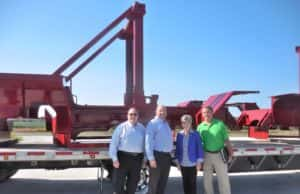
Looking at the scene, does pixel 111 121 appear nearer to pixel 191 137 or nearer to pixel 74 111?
pixel 74 111

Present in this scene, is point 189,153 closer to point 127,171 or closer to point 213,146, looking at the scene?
point 213,146

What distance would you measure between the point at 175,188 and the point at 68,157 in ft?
7.81

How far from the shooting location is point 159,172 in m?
5.89

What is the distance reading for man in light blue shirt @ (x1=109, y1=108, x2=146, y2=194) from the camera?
5.87 m

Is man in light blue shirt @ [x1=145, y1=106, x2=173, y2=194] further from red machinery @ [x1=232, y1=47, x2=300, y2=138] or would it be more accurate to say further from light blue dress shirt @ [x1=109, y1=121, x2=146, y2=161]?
red machinery @ [x1=232, y1=47, x2=300, y2=138]

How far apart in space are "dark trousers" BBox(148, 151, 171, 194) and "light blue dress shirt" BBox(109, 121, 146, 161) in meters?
0.26

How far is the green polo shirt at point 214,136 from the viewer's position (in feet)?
20.6

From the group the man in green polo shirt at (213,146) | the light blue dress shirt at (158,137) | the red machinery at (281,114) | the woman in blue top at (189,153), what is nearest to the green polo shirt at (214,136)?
the man in green polo shirt at (213,146)

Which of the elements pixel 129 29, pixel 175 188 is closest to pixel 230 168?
pixel 175 188

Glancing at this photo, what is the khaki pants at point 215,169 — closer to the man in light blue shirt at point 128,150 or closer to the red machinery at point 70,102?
the man in light blue shirt at point 128,150

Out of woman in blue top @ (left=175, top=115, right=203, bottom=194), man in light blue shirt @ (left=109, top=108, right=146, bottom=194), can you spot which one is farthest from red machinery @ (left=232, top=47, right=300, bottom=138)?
man in light blue shirt @ (left=109, top=108, right=146, bottom=194)

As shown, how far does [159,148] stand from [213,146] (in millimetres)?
872

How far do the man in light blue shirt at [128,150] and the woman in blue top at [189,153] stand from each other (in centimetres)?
54

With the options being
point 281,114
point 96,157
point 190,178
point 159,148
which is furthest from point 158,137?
point 281,114
